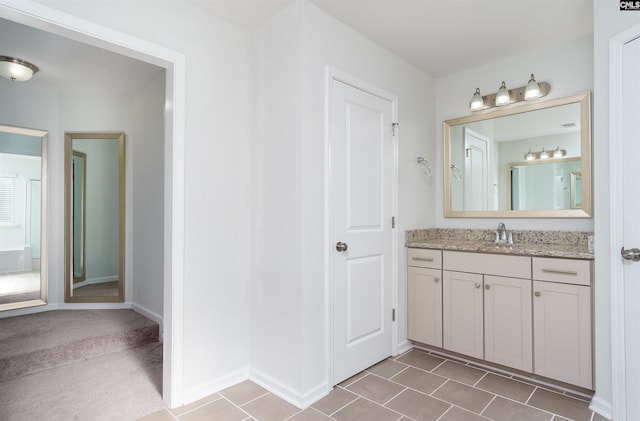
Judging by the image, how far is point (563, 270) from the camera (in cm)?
220

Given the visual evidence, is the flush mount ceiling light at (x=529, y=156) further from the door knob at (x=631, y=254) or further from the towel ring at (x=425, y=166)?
the door knob at (x=631, y=254)

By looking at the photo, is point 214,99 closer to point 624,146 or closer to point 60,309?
point 624,146

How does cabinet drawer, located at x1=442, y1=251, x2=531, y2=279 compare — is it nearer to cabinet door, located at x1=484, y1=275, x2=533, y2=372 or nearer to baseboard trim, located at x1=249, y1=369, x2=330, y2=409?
cabinet door, located at x1=484, y1=275, x2=533, y2=372

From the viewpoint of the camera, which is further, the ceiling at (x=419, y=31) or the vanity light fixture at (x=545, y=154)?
the vanity light fixture at (x=545, y=154)

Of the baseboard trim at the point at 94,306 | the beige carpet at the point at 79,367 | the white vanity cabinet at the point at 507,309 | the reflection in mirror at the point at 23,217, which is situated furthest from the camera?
the baseboard trim at the point at 94,306

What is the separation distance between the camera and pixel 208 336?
224 cm

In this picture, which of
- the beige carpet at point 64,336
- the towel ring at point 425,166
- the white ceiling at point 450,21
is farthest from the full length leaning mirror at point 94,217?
the towel ring at point 425,166

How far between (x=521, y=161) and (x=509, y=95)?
56cm

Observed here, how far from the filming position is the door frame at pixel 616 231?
6.19 ft

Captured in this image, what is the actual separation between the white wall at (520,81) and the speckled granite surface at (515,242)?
2.3 inches

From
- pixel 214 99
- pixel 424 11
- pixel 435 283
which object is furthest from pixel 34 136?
pixel 435 283

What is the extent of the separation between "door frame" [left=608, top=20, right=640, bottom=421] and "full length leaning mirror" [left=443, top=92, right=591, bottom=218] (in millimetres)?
696

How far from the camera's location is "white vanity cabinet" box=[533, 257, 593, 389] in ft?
6.96

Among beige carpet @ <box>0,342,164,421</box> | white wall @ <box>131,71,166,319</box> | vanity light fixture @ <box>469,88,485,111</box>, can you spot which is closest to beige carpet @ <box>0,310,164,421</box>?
beige carpet @ <box>0,342,164,421</box>
